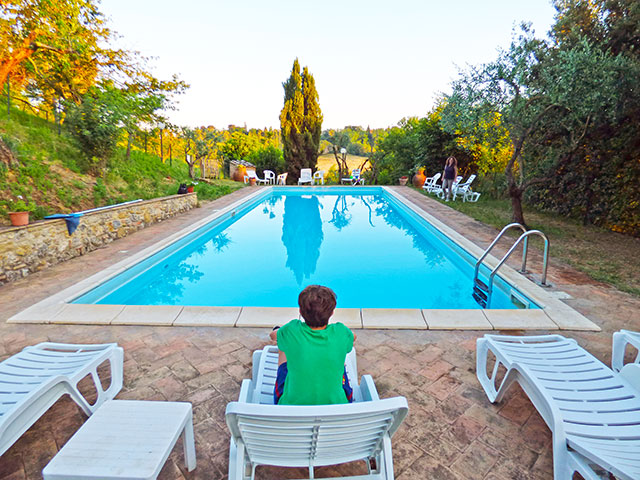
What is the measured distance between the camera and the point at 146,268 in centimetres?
494

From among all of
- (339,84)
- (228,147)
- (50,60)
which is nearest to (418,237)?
(50,60)

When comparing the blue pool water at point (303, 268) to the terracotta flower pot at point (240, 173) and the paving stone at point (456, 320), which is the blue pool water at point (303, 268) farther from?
the terracotta flower pot at point (240, 173)

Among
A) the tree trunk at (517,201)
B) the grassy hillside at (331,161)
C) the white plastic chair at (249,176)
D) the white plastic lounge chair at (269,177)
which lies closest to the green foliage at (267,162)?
the white plastic lounge chair at (269,177)

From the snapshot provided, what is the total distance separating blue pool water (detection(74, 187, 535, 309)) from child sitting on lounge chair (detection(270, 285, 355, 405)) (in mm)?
2899

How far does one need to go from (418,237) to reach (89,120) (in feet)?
23.9

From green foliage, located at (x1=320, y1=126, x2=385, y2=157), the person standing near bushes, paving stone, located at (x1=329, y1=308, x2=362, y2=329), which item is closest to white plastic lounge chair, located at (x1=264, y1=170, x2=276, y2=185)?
the person standing near bushes

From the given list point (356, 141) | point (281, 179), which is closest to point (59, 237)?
Answer: point (281, 179)

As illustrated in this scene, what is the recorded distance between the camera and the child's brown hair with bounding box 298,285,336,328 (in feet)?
4.83

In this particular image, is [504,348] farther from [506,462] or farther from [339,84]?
[339,84]

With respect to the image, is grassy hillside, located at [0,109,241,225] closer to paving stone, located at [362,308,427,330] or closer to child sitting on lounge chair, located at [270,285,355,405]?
paving stone, located at [362,308,427,330]

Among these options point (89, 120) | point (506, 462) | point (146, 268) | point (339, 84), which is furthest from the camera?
point (339, 84)

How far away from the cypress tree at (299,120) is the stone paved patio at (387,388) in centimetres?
1469

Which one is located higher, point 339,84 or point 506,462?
point 339,84

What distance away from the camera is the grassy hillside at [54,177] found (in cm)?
523
